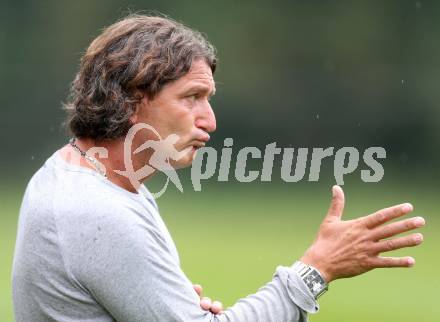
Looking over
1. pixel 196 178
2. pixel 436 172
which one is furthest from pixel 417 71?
pixel 196 178

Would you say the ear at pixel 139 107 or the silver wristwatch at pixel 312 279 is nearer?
the silver wristwatch at pixel 312 279

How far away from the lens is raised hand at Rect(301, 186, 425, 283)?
2756 millimetres

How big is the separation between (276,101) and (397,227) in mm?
11723

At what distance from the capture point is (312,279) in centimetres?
278

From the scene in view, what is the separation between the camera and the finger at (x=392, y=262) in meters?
2.76

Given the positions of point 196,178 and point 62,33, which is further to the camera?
point 62,33

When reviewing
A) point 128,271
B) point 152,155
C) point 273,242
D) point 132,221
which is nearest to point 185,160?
point 152,155

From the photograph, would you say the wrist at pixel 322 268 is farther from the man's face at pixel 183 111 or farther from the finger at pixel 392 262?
the man's face at pixel 183 111

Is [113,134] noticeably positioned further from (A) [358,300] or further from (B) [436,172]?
(B) [436,172]

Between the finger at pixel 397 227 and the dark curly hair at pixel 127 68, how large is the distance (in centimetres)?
74

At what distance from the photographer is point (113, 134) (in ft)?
9.71

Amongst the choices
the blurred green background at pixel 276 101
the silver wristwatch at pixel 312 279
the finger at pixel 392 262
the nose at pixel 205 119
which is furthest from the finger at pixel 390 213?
the blurred green background at pixel 276 101

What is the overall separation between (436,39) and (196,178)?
498 cm

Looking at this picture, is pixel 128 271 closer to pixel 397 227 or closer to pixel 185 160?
pixel 185 160
